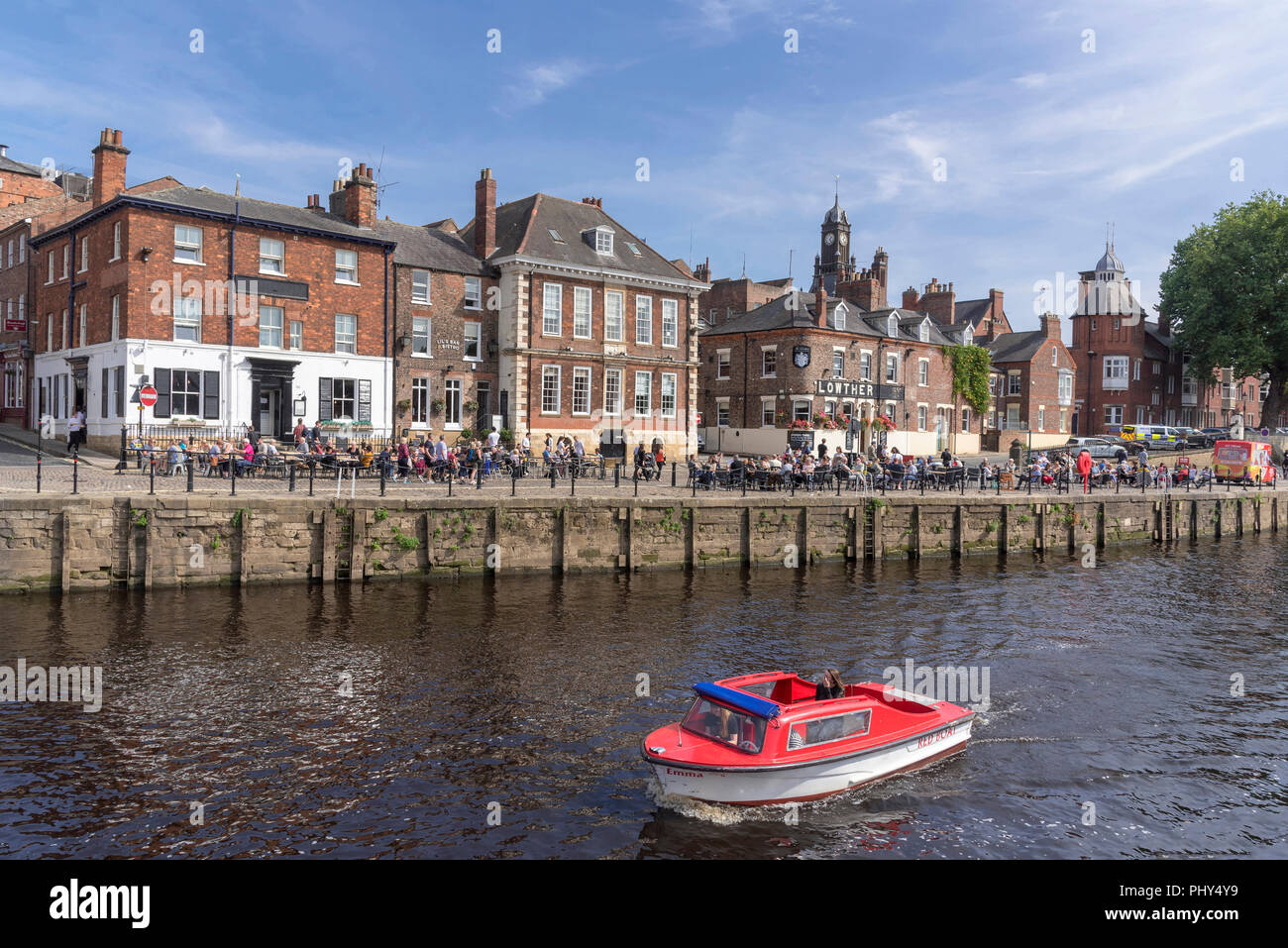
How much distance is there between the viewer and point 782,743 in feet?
37.5

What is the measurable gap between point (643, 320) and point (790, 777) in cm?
3744

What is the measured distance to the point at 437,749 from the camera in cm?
1284


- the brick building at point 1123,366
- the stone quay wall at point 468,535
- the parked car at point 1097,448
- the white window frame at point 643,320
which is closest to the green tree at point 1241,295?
the brick building at point 1123,366

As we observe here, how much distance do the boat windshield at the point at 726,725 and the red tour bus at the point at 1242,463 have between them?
49104 millimetres

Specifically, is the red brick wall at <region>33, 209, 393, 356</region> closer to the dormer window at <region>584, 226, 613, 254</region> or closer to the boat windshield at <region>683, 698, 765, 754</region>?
the dormer window at <region>584, 226, 613, 254</region>

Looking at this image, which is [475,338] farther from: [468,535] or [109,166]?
[468,535]

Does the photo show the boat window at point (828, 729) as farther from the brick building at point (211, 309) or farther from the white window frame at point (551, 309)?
the white window frame at point (551, 309)

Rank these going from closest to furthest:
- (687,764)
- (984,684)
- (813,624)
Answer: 1. (687,764)
2. (984,684)
3. (813,624)

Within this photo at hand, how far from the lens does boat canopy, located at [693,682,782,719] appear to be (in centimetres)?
1151

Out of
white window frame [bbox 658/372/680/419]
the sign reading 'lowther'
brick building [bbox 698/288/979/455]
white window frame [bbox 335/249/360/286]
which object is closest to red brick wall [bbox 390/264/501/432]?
white window frame [bbox 335/249/360/286]

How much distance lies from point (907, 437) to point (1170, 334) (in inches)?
1668

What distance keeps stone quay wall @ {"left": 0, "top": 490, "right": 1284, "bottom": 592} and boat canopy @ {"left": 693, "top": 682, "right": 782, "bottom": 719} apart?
1375 cm
